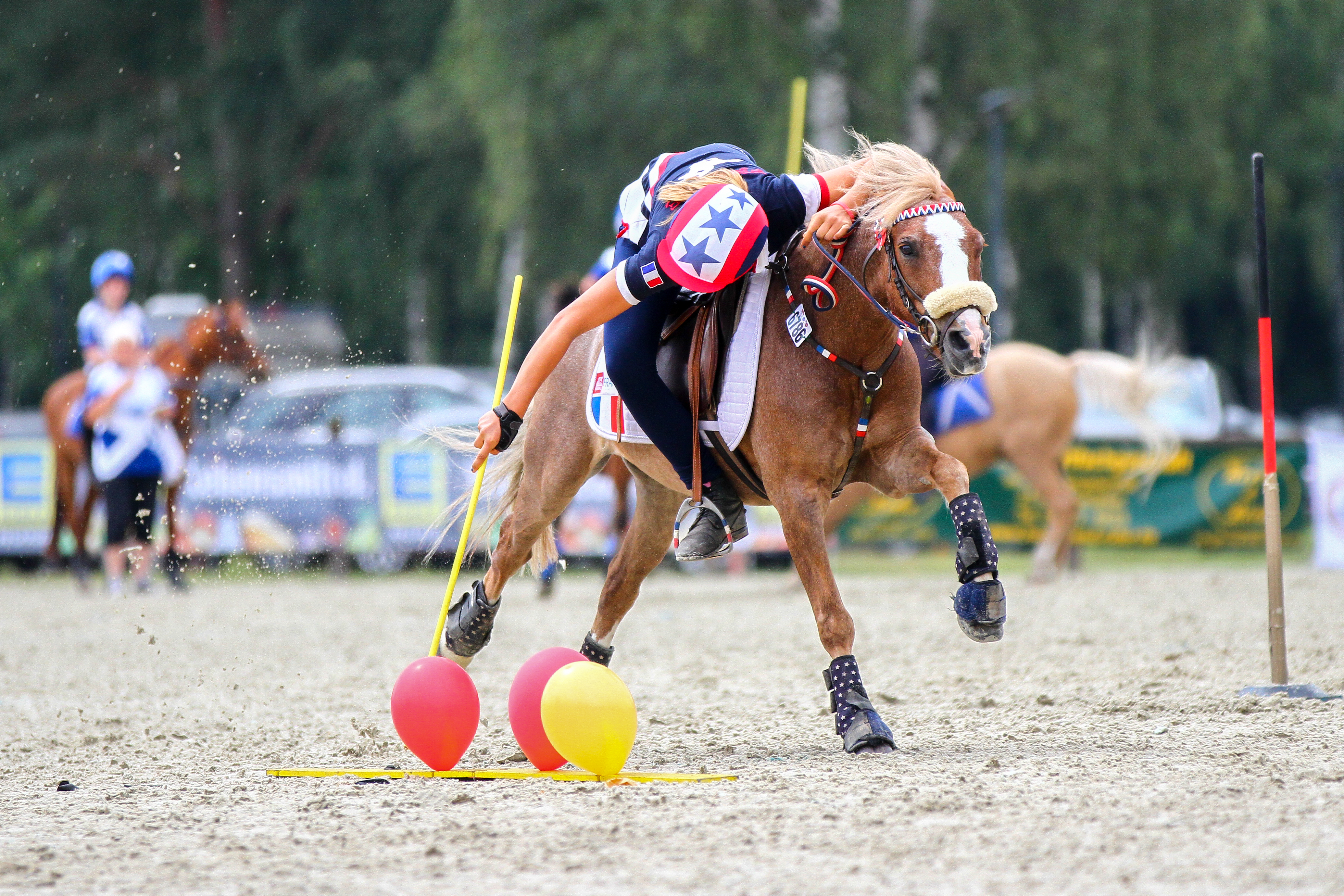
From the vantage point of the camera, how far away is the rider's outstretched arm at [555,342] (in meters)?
4.77

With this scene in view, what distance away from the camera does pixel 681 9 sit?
21.2m

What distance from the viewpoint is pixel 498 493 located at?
6.10 meters

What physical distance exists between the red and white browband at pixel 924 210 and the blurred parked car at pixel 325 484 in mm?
9825

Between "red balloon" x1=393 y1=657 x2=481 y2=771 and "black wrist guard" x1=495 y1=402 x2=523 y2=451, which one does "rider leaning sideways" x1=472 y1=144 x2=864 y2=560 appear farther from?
"red balloon" x1=393 y1=657 x2=481 y2=771

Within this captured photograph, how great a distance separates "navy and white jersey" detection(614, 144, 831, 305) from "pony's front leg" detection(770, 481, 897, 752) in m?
0.80

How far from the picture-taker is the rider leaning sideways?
4.58 metres

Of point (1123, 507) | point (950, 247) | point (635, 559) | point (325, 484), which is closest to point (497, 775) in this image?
point (635, 559)

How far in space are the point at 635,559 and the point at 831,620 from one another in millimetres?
1116

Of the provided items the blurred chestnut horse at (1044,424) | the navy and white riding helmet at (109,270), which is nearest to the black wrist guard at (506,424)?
the blurred chestnut horse at (1044,424)

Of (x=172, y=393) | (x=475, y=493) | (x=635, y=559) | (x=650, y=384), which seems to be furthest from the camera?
(x=172, y=393)

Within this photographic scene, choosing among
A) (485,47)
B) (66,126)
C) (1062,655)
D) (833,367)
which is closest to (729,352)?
(833,367)

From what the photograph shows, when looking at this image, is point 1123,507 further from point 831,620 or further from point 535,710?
point 535,710

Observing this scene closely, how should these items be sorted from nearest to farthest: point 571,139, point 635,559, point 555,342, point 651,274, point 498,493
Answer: point 651,274 < point 555,342 < point 635,559 < point 498,493 < point 571,139

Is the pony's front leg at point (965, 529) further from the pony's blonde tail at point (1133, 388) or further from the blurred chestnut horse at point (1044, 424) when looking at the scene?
the pony's blonde tail at point (1133, 388)
